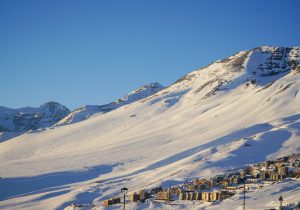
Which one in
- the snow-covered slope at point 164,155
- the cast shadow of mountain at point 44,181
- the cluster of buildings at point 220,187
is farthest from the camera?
the cast shadow of mountain at point 44,181

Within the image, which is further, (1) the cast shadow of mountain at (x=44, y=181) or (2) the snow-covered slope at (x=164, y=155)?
(1) the cast shadow of mountain at (x=44, y=181)

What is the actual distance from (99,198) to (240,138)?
Result: 5411 centimetres

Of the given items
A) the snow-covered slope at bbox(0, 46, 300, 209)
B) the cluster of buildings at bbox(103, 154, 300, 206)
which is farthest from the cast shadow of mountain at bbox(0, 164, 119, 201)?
the cluster of buildings at bbox(103, 154, 300, 206)

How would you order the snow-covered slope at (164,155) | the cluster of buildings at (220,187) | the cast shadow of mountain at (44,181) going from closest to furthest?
the cluster of buildings at (220,187)
the snow-covered slope at (164,155)
the cast shadow of mountain at (44,181)

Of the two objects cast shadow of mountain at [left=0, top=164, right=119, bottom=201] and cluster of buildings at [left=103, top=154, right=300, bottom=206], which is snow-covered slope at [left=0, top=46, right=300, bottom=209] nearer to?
cast shadow of mountain at [left=0, top=164, right=119, bottom=201]

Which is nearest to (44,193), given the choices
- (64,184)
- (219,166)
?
(64,184)

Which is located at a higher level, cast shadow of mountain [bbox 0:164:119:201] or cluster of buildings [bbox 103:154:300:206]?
cast shadow of mountain [bbox 0:164:119:201]

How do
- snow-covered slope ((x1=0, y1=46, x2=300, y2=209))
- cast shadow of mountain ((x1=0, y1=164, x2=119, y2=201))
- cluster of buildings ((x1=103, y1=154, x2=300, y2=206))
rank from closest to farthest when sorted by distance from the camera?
cluster of buildings ((x1=103, y1=154, x2=300, y2=206)) → snow-covered slope ((x1=0, y1=46, x2=300, y2=209)) → cast shadow of mountain ((x1=0, y1=164, x2=119, y2=201))

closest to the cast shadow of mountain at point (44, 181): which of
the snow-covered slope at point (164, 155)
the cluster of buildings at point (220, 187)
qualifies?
the snow-covered slope at point (164, 155)

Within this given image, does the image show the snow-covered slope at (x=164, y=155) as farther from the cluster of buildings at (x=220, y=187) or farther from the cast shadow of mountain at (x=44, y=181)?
the cluster of buildings at (x=220, y=187)

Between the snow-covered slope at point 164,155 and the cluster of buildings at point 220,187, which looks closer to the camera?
the cluster of buildings at point 220,187

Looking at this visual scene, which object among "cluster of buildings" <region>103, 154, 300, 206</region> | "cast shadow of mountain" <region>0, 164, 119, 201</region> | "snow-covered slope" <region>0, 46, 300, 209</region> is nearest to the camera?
"cluster of buildings" <region>103, 154, 300, 206</region>

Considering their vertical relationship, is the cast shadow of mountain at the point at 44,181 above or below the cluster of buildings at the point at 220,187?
above

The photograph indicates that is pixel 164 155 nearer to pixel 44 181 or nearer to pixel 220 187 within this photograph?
pixel 44 181
